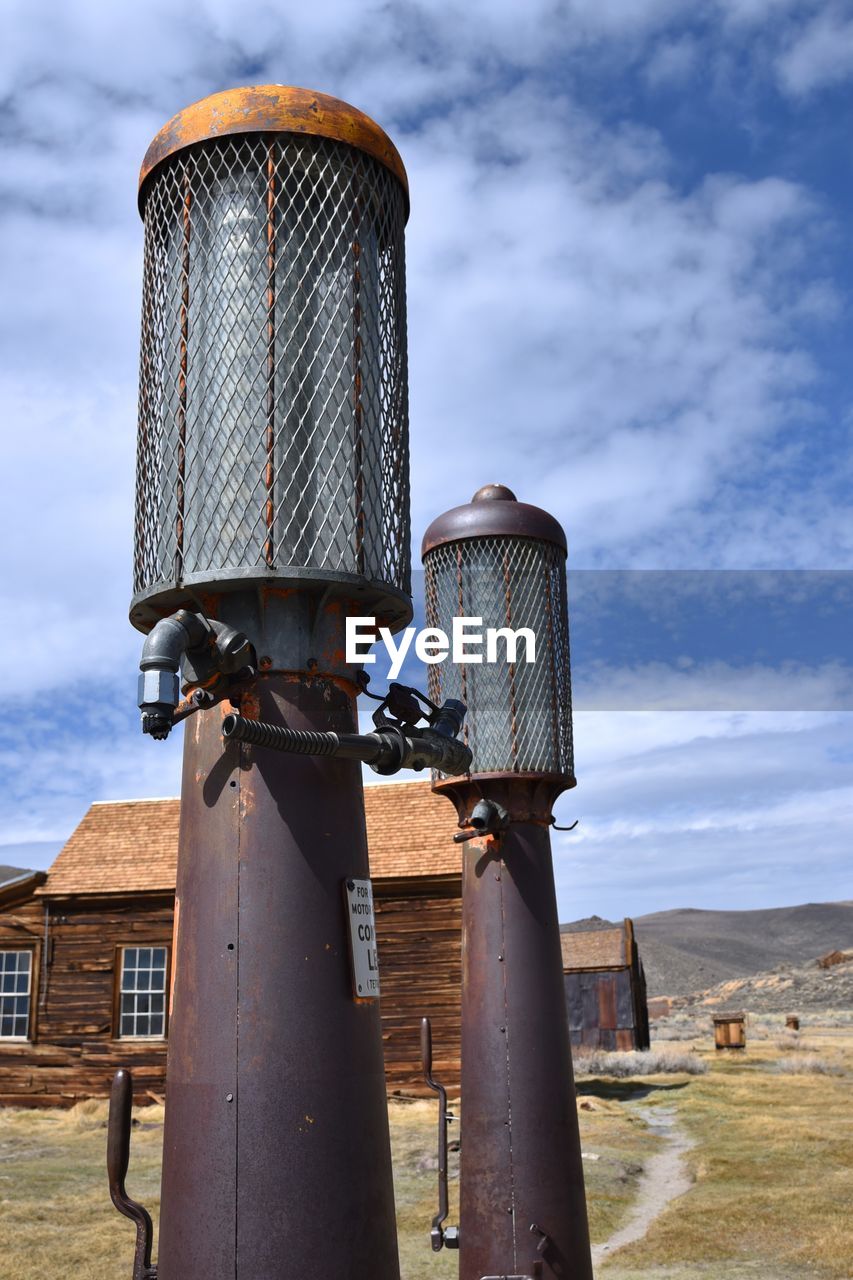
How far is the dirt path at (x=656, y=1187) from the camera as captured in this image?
10.5m

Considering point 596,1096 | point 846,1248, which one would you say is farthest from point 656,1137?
point 846,1248

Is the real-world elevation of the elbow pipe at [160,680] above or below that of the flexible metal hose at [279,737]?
above

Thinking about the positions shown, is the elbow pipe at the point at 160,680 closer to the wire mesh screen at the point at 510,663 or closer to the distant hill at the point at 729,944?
the wire mesh screen at the point at 510,663

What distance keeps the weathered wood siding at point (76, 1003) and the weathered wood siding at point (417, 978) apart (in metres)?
3.92

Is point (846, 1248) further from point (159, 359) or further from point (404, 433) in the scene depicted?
point (159, 359)

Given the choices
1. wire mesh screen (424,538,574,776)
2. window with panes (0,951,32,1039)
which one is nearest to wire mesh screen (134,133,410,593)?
wire mesh screen (424,538,574,776)

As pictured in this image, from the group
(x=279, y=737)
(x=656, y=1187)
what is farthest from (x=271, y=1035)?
(x=656, y=1187)

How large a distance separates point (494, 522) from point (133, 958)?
15.1 metres

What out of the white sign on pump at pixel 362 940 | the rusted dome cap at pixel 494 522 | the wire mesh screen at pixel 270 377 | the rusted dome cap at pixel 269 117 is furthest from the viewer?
the rusted dome cap at pixel 494 522

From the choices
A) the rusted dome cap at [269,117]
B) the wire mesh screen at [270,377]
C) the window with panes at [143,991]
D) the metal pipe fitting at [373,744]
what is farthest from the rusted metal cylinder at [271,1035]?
the window with panes at [143,991]

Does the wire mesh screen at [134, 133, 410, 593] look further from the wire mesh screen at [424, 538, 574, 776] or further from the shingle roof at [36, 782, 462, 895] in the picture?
the shingle roof at [36, 782, 462, 895]

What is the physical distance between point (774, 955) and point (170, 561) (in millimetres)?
113753

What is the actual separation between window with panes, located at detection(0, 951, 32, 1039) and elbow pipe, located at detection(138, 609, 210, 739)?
63.8 ft

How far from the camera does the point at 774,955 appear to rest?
358 feet
